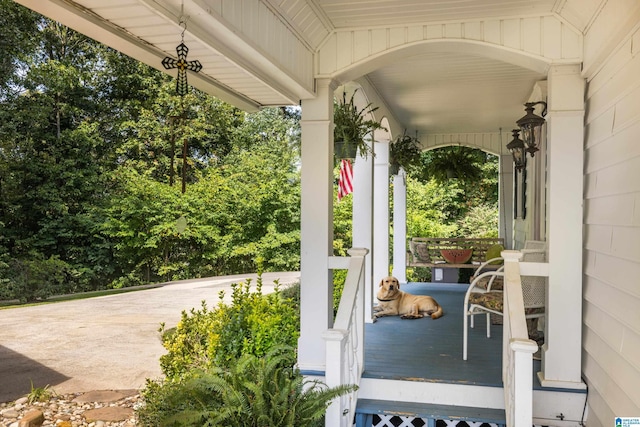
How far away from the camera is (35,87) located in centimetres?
1440

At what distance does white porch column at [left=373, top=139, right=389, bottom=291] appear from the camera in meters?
6.28

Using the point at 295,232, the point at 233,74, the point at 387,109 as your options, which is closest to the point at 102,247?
the point at 295,232

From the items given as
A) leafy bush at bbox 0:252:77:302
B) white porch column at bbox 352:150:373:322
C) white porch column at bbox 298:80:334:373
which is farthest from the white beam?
leafy bush at bbox 0:252:77:302

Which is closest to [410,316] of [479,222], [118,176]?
[479,222]

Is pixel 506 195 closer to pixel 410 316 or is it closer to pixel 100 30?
pixel 410 316

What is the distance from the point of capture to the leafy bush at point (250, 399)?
2.68 m

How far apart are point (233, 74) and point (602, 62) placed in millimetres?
2168

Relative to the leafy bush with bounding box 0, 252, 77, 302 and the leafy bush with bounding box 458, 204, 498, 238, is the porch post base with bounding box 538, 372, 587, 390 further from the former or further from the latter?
the leafy bush with bounding box 458, 204, 498, 238

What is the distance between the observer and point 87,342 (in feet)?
25.0

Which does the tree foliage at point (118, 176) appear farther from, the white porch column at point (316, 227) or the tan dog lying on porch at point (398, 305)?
the white porch column at point (316, 227)

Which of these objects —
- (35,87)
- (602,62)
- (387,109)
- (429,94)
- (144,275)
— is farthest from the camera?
(144,275)

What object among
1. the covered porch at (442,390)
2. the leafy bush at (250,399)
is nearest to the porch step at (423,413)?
the covered porch at (442,390)

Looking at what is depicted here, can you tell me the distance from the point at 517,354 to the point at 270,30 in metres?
2.12

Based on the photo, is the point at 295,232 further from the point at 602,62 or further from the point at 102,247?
the point at 602,62
